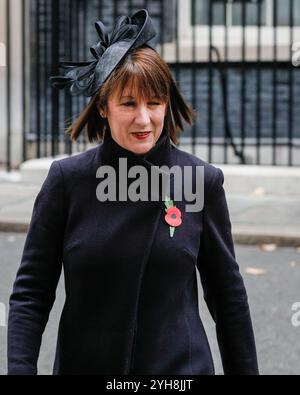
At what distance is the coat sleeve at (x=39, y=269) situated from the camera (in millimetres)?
2457

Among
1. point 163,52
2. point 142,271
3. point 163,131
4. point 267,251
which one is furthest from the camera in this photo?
point 163,52

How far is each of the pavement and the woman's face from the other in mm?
5529

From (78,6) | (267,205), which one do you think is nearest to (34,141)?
(78,6)

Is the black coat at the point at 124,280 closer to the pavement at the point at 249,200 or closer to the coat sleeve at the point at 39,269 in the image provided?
the coat sleeve at the point at 39,269

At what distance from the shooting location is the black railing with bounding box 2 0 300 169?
12.0 m

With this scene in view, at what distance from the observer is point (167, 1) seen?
12633mm

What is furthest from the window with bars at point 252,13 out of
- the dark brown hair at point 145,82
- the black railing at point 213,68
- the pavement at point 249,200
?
the dark brown hair at point 145,82

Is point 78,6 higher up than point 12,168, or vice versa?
point 78,6

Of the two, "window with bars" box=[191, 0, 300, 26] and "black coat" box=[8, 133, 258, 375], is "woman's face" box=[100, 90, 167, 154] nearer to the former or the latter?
"black coat" box=[8, 133, 258, 375]

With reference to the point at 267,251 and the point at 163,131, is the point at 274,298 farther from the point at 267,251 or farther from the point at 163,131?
the point at 163,131

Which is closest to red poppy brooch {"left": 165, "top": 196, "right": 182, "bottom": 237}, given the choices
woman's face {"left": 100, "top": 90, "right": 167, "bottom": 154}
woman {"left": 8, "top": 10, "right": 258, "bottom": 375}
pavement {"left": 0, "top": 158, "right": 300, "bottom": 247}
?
woman {"left": 8, "top": 10, "right": 258, "bottom": 375}

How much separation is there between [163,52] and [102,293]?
10.1 m

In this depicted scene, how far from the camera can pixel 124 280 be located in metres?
2.38

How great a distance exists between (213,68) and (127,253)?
10.1 meters
